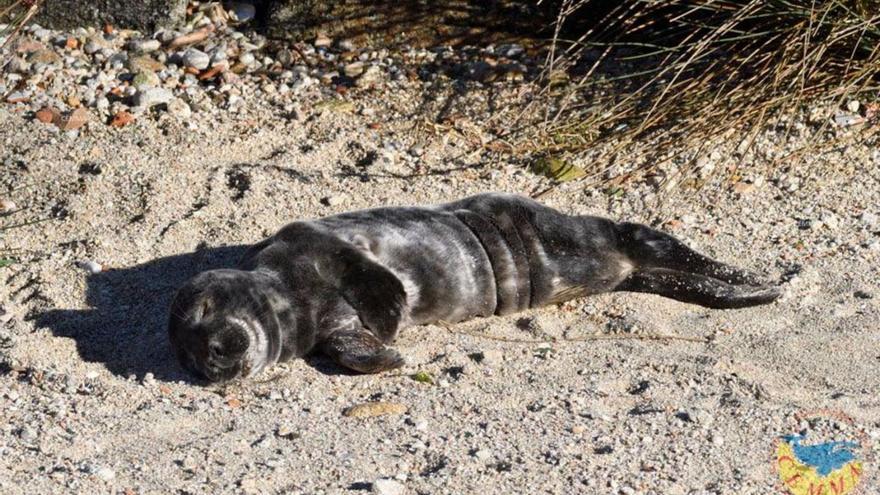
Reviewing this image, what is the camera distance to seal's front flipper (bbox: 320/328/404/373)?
449 centimetres

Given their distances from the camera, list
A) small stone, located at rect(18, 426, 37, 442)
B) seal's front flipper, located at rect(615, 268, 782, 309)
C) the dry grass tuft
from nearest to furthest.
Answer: small stone, located at rect(18, 426, 37, 442) < seal's front flipper, located at rect(615, 268, 782, 309) < the dry grass tuft

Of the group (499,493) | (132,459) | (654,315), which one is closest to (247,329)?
(132,459)

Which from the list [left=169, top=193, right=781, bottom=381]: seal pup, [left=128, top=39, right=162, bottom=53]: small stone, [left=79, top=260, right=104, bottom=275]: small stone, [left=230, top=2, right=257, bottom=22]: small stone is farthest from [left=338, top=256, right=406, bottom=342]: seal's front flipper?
[left=230, top=2, right=257, bottom=22]: small stone

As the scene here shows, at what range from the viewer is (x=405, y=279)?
491 centimetres

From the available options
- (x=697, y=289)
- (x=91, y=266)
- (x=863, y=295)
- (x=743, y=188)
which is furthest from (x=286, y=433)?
(x=743, y=188)

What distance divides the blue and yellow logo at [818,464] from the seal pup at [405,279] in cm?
118

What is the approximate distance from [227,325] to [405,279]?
748mm

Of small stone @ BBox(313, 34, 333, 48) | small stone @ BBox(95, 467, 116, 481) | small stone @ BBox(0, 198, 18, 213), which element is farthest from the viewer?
small stone @ BBox(313, 34, 333, 48)

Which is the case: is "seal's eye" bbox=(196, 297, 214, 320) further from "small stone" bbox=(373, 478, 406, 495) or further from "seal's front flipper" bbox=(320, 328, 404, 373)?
"small stone" bbox=(373, 478, 406, 495)

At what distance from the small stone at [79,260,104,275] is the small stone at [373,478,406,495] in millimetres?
1970

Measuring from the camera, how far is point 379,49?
6.98m

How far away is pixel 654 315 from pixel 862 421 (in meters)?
1.11

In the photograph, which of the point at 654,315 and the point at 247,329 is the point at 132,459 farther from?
the point at 654,315

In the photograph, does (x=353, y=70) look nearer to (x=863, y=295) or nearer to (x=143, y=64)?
(x=143, y=64)
